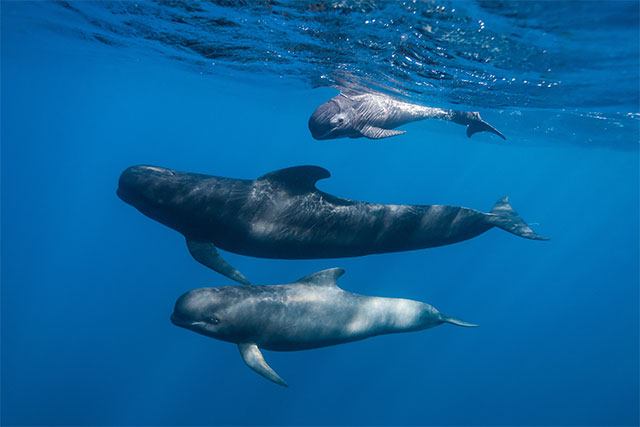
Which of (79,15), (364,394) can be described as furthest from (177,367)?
(79,15)

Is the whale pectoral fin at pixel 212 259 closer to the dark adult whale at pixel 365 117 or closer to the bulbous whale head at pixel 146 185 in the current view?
the bulbous whale head at pixel 146 185

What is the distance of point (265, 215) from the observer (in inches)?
259

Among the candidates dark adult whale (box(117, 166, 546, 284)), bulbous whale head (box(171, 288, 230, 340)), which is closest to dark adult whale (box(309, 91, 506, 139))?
dark adult whale (box(117, 166, 546, 284))

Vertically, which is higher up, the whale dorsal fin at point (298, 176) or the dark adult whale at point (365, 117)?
the dark adult whale at point (365, 117)

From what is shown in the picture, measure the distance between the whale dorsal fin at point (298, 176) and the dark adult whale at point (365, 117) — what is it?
5.64 ft

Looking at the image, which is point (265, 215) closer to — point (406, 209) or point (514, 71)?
point (406, 209)

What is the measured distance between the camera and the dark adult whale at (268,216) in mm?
6512

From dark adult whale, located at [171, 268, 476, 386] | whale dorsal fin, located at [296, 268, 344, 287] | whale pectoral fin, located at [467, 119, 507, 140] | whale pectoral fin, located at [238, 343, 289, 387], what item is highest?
whale pectoral fin, located at [467, 119, 507, 140]

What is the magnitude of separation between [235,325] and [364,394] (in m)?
26.7

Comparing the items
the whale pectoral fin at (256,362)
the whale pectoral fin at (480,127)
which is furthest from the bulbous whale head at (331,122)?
the whale pectoral fin at (480,127)

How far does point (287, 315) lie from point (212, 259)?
5.56 ft

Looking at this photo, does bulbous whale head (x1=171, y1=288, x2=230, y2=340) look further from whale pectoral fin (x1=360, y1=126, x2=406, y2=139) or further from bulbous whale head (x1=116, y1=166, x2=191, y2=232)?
whale pectoral fin (x1=360, y1=126, x2=406, y2=139)

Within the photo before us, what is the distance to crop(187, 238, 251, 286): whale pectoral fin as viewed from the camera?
20.7ft

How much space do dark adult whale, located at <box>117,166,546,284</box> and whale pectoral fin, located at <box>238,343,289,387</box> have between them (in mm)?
1198
